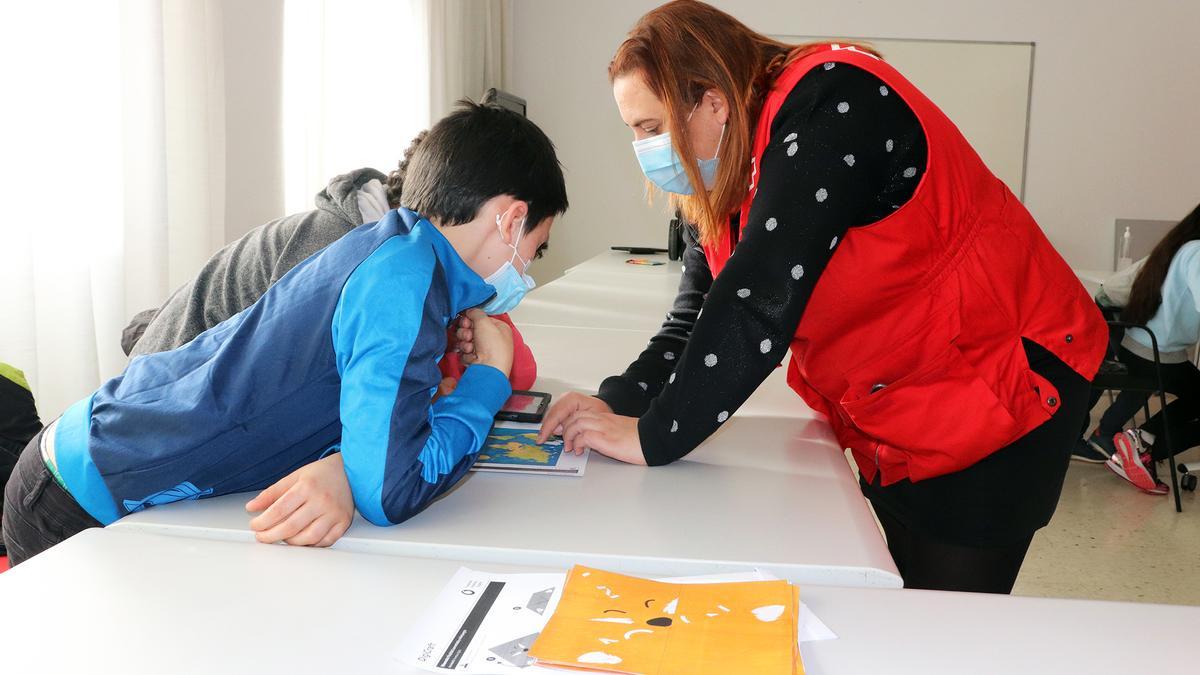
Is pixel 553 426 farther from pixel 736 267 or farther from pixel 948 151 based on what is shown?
pixel 948 151

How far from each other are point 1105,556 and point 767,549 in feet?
7.80

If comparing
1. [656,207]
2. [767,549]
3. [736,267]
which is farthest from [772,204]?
[656,207]

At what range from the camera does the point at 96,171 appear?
2.31 meters

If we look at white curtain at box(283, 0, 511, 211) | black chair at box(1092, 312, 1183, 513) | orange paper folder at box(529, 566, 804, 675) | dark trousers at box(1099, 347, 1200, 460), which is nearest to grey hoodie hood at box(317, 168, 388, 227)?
orange paper folder at box(529, 566, 804, 675)

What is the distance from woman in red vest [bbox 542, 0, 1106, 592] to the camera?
1.03 metres

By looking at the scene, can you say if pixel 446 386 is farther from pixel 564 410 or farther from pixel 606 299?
pixel 606 299

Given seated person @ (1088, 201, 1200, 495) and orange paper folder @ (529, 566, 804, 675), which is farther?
seated person @ (1088, 201, 1200, 495)

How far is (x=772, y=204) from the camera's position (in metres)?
1.02

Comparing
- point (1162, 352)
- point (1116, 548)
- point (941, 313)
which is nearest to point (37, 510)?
point (941, 313)

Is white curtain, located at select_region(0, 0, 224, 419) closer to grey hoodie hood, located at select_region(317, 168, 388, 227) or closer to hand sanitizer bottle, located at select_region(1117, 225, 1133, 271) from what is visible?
grey hoodie hood, located at select_region(317, 168, 388, 227)

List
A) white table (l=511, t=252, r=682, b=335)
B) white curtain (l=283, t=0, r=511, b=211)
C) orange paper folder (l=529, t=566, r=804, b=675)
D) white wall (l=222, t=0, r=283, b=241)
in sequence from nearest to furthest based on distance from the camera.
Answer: orange paper folder (l=529, t=566, r=804, b=675) → white table (l=511, t=252, r=682, b=335) → white wall (l=222, t=0, r=283, b=241) → white curtain (l=283, t=0, r=511, b=211)

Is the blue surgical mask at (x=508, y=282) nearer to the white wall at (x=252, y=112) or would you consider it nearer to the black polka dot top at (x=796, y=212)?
the black polka dot top at (x=796, y=212)

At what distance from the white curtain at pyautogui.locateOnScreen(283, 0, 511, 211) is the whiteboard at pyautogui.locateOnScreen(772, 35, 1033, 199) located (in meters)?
2.41

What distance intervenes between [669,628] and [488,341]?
640 mm
